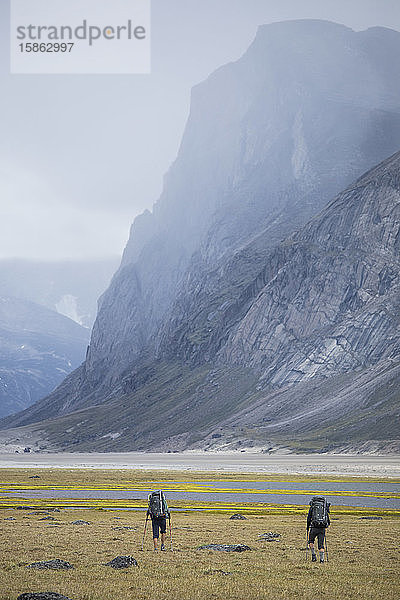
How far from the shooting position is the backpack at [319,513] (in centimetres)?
2823

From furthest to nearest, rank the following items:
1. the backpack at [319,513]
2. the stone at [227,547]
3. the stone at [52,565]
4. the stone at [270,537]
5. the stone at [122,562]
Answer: the stone at [270,537] < the stone at [227,547] < the backpack at [319,513] < the stone at [122,562] < the stone at [52,565]

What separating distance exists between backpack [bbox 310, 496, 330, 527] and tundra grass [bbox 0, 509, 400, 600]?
1577 mm

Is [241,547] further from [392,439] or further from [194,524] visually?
[392,439]

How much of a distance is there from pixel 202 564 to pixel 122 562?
3202mm

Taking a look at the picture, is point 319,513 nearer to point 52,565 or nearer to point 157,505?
point 157,505

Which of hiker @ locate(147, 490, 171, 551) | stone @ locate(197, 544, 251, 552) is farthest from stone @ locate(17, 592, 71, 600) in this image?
stone @ locate(197, 544, 251, 552)

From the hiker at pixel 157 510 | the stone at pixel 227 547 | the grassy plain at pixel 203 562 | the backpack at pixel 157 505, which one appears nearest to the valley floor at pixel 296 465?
the grassy plain at pixel 203 562

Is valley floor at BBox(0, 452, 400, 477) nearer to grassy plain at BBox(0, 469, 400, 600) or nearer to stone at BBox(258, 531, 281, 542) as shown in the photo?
grassy plain at BBox(0, 469, 400, 600)

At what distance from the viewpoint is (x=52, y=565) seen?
26.2 metres

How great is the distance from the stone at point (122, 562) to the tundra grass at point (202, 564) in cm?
33

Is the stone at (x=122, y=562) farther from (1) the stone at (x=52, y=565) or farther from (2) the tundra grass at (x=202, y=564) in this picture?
(1) the stone at (x=52, y=565)

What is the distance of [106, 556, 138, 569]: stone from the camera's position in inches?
1046

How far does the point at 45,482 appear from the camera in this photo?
97.8 metres

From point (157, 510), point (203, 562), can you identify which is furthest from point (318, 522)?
point (157, 510)
